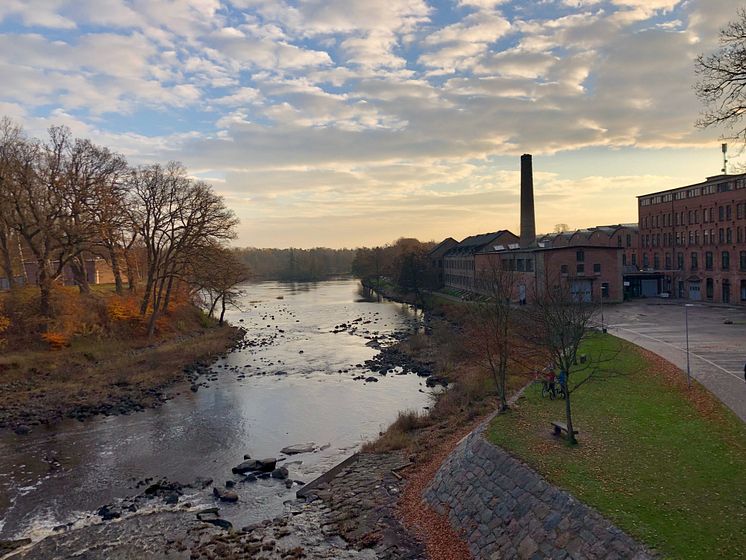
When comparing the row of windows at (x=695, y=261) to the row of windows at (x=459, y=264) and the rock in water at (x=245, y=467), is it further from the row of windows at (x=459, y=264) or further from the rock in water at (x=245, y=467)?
the rock in water at (x=245, y=467)

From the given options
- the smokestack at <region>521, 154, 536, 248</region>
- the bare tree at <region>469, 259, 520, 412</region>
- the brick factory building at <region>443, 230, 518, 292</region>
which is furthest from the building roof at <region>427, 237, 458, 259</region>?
the bare tree at <region>469, 259, 520, 412</region>

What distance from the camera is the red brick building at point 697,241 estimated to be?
5306 centimetres

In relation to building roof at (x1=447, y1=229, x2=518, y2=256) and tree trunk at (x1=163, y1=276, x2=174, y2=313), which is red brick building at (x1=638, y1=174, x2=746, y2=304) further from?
tree trunk at (x1=163, y1=276, x2=174, y2=313)

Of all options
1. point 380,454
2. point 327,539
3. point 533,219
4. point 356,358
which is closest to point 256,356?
point 356,358

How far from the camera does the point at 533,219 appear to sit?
2982 inches

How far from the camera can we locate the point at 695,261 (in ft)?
196

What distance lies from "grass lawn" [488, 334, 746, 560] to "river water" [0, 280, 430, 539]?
852 centimetres

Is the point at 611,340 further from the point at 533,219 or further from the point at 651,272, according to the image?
the point at 533,219

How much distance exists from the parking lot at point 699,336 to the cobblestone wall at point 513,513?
8.62 meters

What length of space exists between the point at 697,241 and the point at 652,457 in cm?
5350

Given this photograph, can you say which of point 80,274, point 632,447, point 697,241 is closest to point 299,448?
point 632,447

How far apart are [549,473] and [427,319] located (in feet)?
177

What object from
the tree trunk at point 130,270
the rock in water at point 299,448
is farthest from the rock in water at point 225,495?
the tree trunk at point 130,270

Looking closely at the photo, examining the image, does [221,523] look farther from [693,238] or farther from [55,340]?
[693,238]
